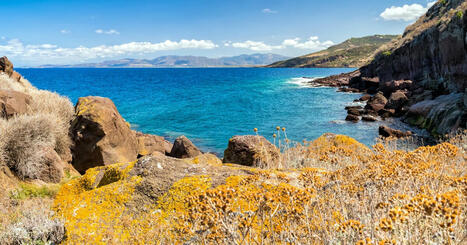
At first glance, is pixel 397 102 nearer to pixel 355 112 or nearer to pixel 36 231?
pixel 355 112

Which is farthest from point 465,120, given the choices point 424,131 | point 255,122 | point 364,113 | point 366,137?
point 255,122

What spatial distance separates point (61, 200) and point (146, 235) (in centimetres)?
234

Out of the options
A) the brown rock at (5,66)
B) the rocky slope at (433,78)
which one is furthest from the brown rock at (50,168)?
the rocky slope at (433,78)

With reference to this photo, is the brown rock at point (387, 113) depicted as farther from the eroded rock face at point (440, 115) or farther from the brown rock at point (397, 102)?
the eroded rock face at point (440, 115)

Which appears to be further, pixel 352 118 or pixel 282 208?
pixel 352 118

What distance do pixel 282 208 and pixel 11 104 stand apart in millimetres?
12272

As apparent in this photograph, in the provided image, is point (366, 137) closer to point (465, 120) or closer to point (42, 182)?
point (465, 120)

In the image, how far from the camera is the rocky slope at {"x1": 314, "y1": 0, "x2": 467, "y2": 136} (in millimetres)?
23591

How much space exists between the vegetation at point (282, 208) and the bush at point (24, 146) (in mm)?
4047

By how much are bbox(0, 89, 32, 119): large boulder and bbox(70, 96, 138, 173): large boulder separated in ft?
7.09

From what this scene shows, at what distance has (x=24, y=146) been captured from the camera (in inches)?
313

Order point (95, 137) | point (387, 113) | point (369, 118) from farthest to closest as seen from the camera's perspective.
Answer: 1. point (387, 113)
2. point (369, 118)
3. point (95, 137)

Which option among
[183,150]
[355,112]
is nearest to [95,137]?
[183,150]

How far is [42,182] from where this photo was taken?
8.03 meters
